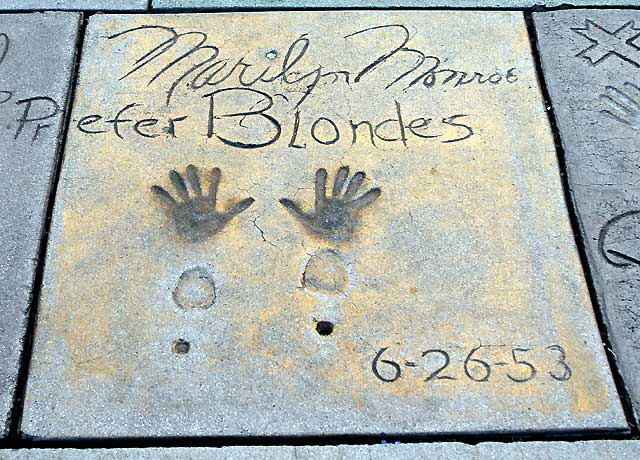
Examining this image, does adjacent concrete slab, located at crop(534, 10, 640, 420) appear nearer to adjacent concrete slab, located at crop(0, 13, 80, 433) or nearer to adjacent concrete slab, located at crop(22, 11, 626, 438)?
adjacent concrete slab, located at crop(22, 11, 626, 438)

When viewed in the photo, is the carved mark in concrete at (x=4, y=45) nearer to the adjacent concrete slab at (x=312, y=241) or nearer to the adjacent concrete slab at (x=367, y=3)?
the adjacent concrete slab at (x=312, y=241)

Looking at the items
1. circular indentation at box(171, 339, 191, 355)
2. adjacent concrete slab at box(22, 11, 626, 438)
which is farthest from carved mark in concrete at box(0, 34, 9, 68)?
circular indentation at box(171, 339, 191, 355)

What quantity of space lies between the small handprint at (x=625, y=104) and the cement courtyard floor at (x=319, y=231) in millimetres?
12

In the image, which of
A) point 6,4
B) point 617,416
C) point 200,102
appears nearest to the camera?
point 617,416

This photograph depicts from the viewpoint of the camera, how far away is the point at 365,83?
7.58 feet

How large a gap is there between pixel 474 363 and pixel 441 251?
0.34 m

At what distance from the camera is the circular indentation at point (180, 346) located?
5.79ft

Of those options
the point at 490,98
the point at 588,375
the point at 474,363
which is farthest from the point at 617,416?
the point at 490,98

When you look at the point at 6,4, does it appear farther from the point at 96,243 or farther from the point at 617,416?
the point at 617,416

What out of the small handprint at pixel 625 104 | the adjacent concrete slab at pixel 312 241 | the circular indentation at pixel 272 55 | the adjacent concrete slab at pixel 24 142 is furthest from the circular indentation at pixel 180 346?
the small handprint at pixel 625 104

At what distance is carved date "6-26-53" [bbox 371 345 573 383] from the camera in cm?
172

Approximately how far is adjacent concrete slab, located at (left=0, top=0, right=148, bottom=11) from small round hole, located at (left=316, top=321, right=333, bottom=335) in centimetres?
138

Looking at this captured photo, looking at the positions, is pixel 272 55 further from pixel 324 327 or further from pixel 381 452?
pixel 381 452

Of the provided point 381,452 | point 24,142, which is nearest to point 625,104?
point 381,452
